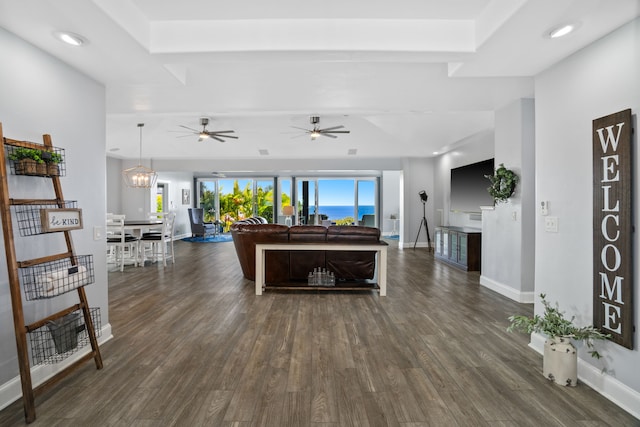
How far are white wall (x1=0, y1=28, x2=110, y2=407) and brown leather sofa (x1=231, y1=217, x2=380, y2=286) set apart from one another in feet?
7.21

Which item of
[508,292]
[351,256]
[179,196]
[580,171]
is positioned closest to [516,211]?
[508,292]

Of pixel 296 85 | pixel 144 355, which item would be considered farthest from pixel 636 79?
pixel 144 355

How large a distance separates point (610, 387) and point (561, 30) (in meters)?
2.29

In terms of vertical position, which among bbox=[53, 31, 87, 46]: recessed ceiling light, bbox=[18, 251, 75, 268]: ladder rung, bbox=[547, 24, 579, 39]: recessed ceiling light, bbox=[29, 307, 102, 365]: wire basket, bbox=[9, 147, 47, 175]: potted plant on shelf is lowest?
bbox=[29, 307, 102, 365]: wire basket

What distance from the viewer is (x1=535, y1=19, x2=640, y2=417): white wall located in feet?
6.84

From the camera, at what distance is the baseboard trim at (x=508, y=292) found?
4.29 m

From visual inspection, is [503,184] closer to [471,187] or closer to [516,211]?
[516,211]

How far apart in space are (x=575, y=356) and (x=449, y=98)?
283 cm

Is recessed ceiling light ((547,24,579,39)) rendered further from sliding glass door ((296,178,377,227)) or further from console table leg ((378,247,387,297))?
sliding glass door ((296,178,377,227))

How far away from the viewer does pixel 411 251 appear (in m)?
8.93

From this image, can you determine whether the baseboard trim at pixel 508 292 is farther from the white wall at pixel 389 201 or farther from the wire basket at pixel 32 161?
the white wall at pixel 389 201

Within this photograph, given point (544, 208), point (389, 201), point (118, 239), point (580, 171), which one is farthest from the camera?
point (389, 201)

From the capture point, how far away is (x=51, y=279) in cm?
214

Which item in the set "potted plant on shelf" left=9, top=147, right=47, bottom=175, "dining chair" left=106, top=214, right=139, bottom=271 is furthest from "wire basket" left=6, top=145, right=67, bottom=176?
"dining chair" left=106, top=214, right=139, bottom=271
